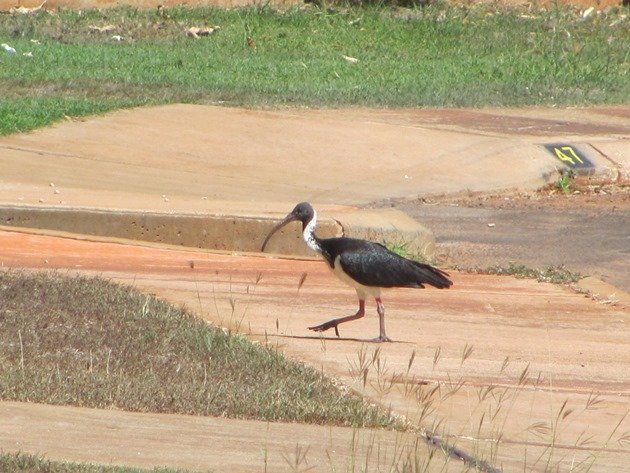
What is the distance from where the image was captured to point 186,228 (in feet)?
32.9

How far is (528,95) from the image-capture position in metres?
16.9

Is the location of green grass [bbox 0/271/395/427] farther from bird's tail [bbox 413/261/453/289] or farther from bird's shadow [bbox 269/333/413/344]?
bird's tail [bbox 413/261/453/289]

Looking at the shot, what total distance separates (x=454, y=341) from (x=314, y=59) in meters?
11.2

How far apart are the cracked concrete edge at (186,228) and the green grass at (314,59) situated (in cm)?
292

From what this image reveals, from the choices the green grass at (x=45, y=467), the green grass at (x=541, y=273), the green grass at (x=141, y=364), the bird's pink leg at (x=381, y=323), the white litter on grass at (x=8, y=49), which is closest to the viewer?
the green grass at (x=45, y=467)

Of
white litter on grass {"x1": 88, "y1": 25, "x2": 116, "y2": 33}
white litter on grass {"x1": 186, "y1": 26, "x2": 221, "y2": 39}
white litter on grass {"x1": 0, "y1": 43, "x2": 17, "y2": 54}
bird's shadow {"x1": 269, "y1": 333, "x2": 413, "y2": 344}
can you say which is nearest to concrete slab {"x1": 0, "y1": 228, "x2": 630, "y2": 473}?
bird's shadow {"x1": 269, "y1": 333, "x2": 413, "y2": 344}

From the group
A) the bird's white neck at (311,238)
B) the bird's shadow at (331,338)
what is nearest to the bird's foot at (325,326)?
the bird's shadow at (331,338)

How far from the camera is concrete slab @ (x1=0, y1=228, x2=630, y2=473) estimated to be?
19.9 feet

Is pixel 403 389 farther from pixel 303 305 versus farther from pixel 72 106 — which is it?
pixel 72 106

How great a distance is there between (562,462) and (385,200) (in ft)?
21.5

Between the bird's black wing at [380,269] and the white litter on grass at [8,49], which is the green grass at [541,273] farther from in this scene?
the white litter on grass at [8,49]

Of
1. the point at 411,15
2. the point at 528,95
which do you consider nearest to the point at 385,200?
the point at 528,95

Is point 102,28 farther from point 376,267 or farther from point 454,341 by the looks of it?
point 376,267

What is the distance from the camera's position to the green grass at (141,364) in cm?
603
